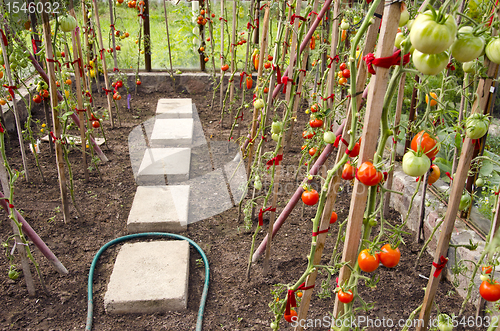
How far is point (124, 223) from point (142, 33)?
3613 millimetres

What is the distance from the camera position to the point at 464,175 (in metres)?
1.27

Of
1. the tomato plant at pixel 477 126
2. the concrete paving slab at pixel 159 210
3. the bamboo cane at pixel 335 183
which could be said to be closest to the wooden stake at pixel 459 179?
the tomato plant at pixel 477 126

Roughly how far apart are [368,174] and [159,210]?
185 centimetres

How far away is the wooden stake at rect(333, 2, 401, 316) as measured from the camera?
3.09ft

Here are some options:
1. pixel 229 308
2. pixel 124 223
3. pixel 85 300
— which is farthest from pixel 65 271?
pixel 229 308

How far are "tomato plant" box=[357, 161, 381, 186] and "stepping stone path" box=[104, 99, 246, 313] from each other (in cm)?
114

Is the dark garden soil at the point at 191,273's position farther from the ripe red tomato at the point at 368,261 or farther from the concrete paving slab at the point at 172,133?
the ripe red tomato at the point at 368,261

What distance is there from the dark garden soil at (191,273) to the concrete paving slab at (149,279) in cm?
6

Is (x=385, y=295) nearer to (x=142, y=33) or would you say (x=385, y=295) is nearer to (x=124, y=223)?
(x=124, y=223)

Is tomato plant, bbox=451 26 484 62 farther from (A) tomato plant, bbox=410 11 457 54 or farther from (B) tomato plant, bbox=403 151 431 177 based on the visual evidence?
(B) tomato plant, bbox=403 151 431 177

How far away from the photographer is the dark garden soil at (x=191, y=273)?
186 cm

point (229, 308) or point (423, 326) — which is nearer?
point (423, 326)

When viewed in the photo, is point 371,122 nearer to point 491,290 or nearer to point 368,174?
point 368,174

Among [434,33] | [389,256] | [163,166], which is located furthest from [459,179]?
[163,166]
